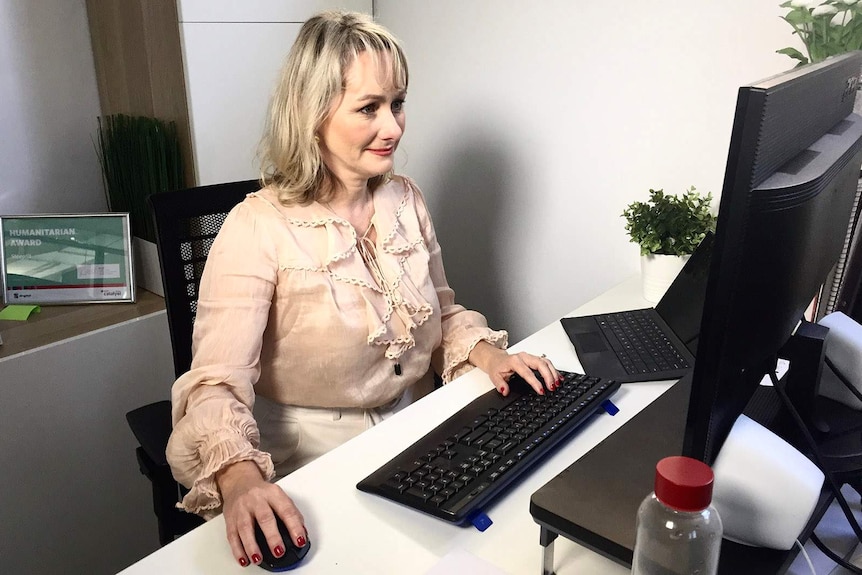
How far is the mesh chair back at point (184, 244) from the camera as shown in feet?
A: 4.04

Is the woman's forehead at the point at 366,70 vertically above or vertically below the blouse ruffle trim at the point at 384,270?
above

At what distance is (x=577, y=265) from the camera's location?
5.83ft

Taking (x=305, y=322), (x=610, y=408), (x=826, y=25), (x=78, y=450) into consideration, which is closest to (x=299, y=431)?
(x=305, y=322)

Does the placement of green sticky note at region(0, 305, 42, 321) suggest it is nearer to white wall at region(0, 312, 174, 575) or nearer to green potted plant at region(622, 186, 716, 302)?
white wall at region(0, 312, 174, 575)

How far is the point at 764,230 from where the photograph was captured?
572 millimetres

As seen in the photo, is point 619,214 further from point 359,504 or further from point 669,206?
point 359,504

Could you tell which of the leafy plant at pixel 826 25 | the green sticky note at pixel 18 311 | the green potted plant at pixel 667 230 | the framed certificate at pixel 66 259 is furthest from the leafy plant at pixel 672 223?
the green sticky note at pixel 18 311

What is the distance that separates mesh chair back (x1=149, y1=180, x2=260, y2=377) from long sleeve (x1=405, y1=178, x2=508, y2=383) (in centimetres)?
39

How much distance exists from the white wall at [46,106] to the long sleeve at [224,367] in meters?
1.03

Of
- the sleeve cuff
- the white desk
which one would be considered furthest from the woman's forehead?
the white desk

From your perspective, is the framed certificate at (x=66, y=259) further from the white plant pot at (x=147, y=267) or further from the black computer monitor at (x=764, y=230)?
the black computer monitor at (x=764, y=230)

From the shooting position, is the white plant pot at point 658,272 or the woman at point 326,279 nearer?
the woman at point 326,279

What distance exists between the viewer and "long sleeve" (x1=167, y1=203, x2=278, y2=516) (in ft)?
3.04

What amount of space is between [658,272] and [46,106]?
1624mm
